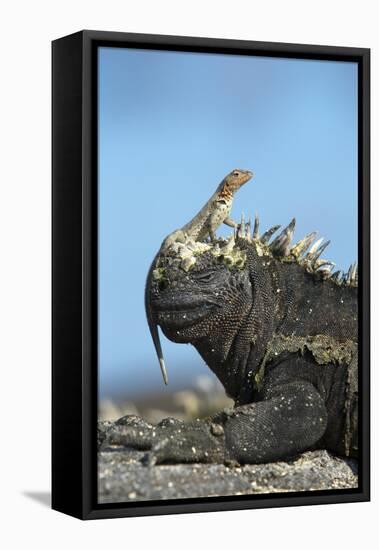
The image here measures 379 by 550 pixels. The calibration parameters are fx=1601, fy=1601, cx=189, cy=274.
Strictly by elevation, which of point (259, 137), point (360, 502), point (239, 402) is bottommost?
point (360, 502)

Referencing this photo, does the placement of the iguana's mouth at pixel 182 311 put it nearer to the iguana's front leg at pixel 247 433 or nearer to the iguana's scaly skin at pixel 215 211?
the iguana's scaly skin at pixel 215 211

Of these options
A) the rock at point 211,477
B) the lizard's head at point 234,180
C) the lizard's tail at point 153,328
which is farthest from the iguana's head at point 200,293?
the rock at point 211,477

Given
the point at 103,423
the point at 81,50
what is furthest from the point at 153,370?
the point at 81,50

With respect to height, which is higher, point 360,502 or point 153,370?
point 153,370

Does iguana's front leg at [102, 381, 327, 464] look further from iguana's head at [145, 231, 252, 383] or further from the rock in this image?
iguana's head at [145, 231, 252, 383]

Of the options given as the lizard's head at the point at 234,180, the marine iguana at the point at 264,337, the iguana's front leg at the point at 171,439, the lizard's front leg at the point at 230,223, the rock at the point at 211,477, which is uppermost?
the lizard's head at the point at 234,180

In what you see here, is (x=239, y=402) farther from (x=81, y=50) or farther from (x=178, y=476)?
(x=81, y=50)
